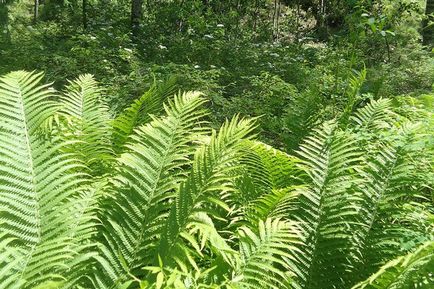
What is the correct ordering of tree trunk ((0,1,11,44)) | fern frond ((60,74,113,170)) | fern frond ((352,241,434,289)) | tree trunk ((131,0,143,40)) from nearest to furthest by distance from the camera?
fern frond ((352,241,434,289))
fern frond ((60,74,113,170))
tree trunk ((0,1,11,44))
tree trunk ((131,0,143,40))

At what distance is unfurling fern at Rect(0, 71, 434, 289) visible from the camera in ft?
6.15

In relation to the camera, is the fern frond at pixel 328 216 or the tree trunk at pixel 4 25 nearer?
the fern frond at pixel 328 216

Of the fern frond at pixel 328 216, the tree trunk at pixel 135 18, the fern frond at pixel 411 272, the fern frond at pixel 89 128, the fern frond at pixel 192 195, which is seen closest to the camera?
the fern frond at pixel 411 272

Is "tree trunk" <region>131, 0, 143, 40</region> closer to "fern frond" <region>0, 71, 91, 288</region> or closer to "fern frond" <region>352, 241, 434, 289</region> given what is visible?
"fern frond" <region>0, 71, 91, 288</region>

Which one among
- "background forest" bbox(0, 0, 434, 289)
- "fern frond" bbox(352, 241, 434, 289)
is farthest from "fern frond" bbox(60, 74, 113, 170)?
"fern frond" bbox(352, 241, 434, 289)

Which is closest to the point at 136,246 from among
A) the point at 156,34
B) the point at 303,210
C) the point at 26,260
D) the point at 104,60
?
the point at 26,260

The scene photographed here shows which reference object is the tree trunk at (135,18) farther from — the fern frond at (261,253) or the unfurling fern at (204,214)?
the fern frond at (261,253)

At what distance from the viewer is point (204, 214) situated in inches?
87.4

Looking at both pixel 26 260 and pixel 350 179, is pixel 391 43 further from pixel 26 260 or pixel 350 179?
pixel 26 260

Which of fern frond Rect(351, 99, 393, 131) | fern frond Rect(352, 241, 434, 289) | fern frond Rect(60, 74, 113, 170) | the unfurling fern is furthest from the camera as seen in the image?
fern frond Rect(351, 99, 393, 131)

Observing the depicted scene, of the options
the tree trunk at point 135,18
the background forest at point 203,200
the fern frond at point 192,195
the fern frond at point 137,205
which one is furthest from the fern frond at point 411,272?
the tree trunk at point 135,18

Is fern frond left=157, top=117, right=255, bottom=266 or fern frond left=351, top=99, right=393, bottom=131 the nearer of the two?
fern frond left=157, top=117, right=255, bottom=266

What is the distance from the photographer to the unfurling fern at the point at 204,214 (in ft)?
6.15

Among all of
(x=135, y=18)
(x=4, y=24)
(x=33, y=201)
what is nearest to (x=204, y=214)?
(x=33, y=201)
